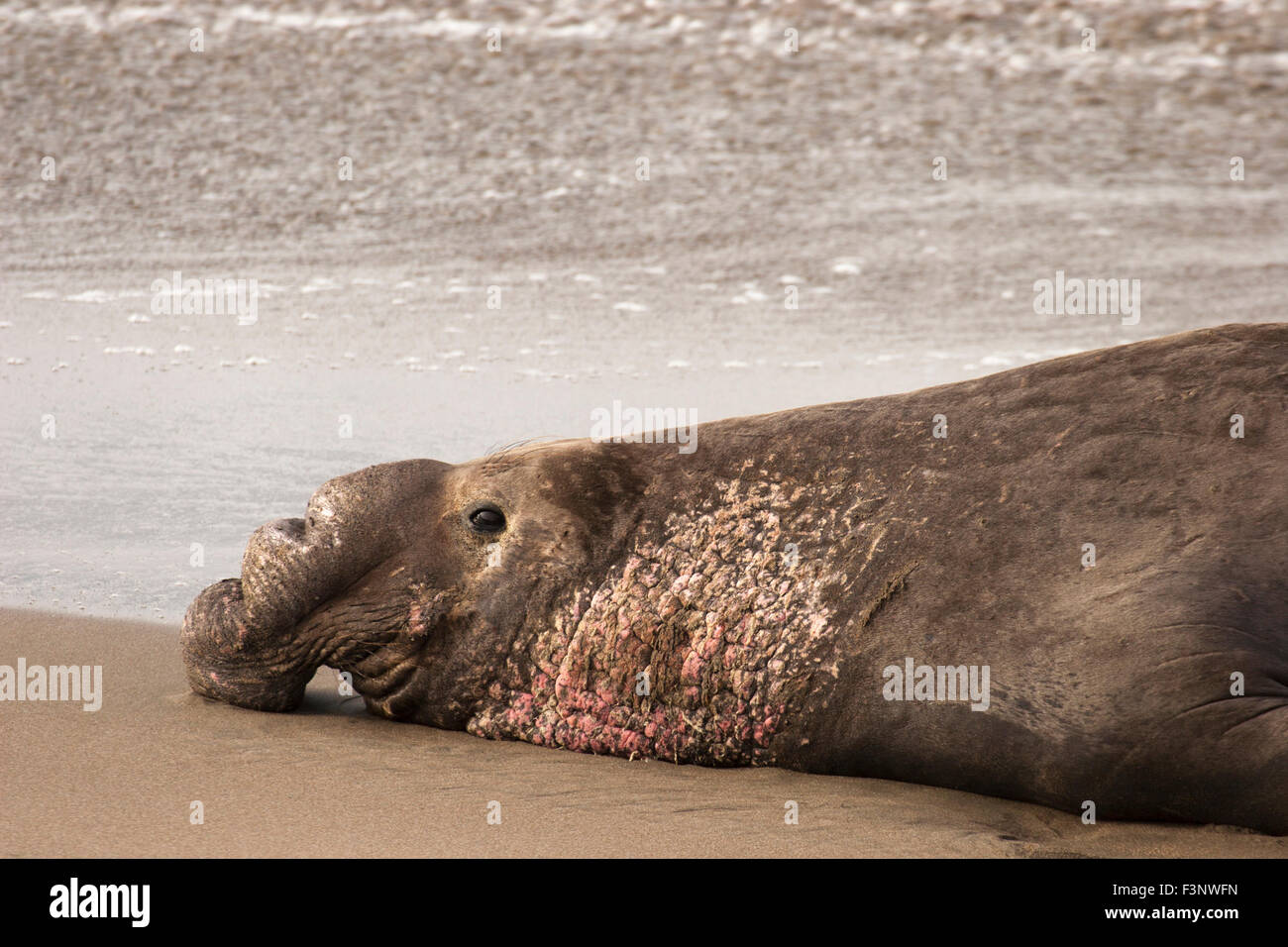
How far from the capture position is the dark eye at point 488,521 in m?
3.92

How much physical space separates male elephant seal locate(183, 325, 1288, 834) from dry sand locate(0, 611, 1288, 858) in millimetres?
102

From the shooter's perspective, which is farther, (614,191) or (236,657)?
(614,191)

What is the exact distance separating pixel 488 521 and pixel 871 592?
1.14 metres

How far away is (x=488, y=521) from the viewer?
155 inches

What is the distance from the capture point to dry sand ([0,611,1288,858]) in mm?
2992

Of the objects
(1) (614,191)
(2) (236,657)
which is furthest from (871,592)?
(1) (614,191)

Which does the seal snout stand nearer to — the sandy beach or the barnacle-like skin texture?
the barnacle-like skin texture

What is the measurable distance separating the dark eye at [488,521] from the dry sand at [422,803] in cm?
61

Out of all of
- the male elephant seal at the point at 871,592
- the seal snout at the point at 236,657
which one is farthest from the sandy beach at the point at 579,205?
the male elephant seal at the point at 871,592

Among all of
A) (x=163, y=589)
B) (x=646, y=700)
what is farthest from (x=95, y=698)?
(x=646, y=700)

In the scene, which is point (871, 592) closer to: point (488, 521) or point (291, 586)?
point (488, 521)

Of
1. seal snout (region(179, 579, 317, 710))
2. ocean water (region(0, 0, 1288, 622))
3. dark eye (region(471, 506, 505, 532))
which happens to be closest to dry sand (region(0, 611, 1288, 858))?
seal snout (region(179, 579, 317, 710))

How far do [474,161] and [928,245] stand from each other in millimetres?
3355

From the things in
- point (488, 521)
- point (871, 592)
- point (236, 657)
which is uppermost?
point (488, 521)
